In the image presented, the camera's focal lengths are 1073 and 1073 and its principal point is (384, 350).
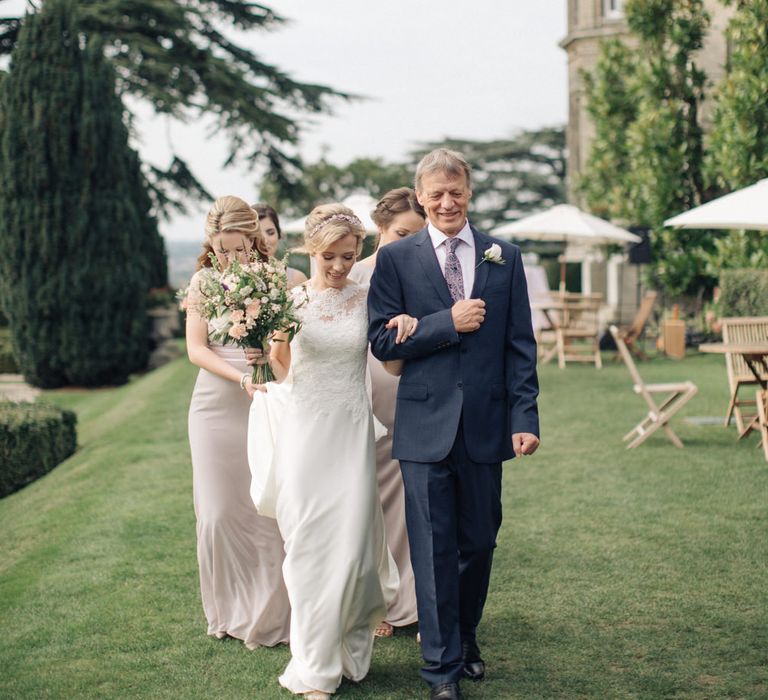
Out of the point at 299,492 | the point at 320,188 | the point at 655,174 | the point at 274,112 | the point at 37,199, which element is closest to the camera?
the point at 299,492

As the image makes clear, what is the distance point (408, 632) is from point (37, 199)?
16185mm

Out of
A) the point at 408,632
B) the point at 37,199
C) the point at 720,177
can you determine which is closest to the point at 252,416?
the point at 408,632

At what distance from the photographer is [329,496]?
4.45m

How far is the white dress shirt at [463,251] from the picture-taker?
4391mm

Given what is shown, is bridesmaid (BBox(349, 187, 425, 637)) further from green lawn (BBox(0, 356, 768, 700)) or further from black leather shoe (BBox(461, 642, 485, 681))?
black leather shoe (BBox(461, 642, 485, 681))

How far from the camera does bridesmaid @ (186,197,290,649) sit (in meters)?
5.17

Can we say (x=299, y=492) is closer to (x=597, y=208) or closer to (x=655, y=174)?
(x=655, y=174)

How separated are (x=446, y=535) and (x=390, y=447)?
41.2 inches

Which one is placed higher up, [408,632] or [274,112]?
[274,112]

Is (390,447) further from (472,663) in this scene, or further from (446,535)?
(472,663)

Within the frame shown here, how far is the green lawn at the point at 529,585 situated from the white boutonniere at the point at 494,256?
1752 millimetres

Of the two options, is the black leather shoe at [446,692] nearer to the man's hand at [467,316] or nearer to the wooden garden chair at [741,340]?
the man's hand at [467,316]

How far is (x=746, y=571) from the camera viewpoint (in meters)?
6.07

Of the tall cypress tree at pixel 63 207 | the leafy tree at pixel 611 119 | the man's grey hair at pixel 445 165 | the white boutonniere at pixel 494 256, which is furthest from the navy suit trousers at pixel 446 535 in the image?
the leafy tree at pixel 611 119
